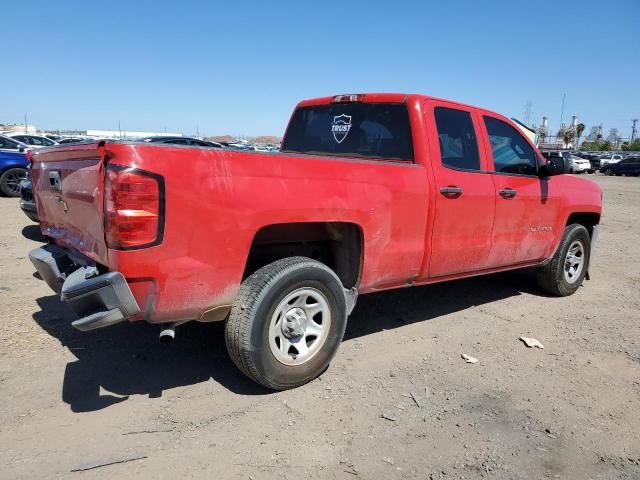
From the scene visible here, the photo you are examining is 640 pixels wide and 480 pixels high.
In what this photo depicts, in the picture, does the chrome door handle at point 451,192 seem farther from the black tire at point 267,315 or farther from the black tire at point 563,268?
the black tire at point 563,268

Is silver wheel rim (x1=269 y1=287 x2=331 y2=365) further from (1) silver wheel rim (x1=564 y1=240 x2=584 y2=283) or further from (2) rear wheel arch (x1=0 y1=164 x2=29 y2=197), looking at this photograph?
(2) rear wheel arch (x1=0 y1=164 x2=29 y2=197)

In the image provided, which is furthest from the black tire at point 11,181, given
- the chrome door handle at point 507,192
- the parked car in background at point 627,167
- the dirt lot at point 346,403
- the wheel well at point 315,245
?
the parked car in background at point 627,167

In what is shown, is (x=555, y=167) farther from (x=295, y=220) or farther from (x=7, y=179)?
(x=7, y=179)

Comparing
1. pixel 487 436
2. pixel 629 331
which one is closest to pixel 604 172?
pixel 629 331

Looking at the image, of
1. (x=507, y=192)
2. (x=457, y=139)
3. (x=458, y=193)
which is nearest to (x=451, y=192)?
(x=458, y=193)

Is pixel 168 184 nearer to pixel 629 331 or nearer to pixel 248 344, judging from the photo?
pixel 248 344

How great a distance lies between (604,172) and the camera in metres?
43.8

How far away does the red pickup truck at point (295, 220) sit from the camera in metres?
2.64

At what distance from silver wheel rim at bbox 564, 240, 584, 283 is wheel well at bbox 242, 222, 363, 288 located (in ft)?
11.0

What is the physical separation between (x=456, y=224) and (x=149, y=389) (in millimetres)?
2640

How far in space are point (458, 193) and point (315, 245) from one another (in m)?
1.25

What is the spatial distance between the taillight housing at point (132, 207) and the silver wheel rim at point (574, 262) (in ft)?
16.1

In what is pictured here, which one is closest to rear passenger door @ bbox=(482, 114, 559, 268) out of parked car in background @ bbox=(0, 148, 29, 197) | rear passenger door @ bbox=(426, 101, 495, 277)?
rear passenger door @ bbox=(426, 101, 495, 277)

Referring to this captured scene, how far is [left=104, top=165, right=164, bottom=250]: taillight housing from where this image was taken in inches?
99.7
